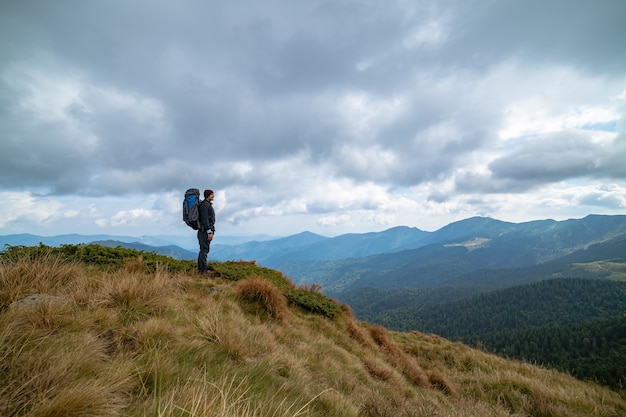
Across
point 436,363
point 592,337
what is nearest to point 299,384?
point 436,363

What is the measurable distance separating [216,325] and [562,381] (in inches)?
448

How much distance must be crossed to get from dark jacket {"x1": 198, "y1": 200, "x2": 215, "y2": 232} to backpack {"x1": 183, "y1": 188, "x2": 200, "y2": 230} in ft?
0.49

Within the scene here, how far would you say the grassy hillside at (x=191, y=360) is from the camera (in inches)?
92.6

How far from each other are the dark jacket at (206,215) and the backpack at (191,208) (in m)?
0.15

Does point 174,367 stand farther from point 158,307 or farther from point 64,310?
point 158,307

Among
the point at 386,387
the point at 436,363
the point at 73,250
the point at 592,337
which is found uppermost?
the point at 73,250

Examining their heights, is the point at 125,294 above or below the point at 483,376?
above

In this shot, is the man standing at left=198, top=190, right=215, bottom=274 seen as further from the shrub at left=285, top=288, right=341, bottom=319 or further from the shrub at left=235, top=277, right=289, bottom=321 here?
the shrub at left=285, top=288, right=341, bottom=319

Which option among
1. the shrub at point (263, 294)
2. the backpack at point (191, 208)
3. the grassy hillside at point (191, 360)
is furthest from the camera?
the backpack at point (191, 208)

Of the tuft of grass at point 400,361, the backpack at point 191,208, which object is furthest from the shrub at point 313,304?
the backpack at point 191,208

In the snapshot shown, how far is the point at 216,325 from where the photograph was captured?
4.63 m

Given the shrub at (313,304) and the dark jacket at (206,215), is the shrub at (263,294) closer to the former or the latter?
the shrub at (313,304)

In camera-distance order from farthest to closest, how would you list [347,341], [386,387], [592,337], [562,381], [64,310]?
[592,337], [562,381], [347,341], [386,387], [64,310]

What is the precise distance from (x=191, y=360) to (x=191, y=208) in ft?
23.9
